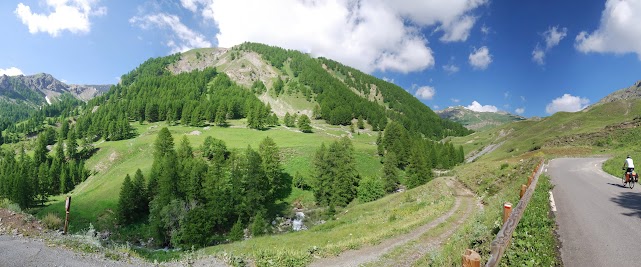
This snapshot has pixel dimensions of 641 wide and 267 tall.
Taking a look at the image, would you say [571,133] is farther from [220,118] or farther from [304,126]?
[220,118]

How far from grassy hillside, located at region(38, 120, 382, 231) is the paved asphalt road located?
61336mm

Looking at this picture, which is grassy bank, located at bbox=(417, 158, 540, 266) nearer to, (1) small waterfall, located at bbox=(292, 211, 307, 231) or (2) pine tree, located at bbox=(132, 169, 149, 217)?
(1) small waterfall, located at bbox=(292, 211, 307, 231)

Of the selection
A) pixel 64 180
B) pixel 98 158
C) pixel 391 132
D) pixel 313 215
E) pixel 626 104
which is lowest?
pixel 313 215

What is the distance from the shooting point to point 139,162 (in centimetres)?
9325

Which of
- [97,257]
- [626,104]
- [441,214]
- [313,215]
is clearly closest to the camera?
[97,257]

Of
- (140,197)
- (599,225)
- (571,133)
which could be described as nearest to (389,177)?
(140,197)

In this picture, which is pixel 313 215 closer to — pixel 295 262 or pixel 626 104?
pixel 295 262

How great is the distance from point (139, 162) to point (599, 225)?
10566 cm

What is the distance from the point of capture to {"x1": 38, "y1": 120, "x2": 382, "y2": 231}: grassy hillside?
68688mm

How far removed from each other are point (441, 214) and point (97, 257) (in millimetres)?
28073

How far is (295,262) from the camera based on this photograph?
1933 centimetres

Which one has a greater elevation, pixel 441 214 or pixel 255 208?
pixel 441 214

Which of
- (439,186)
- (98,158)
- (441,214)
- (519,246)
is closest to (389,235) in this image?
(441,214)

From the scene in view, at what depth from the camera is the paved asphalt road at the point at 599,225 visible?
9.67 m
